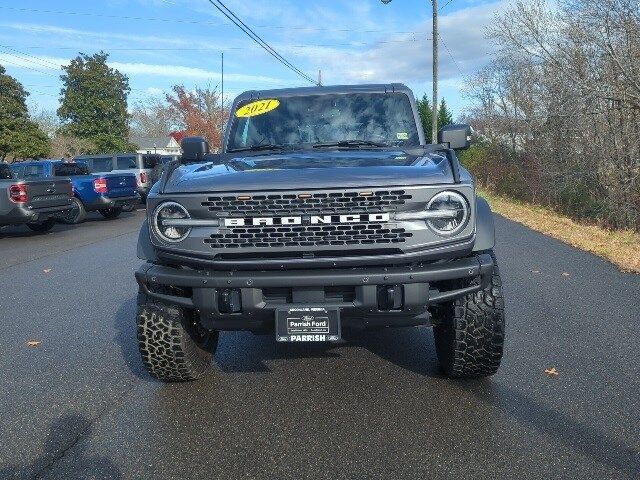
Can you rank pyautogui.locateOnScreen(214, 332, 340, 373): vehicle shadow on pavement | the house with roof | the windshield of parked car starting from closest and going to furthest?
1. pyautogui.locateOnScreen(214, 332, 340, 373): vehicle shadow on pavement
2. the windshield of parked car
3. the house with roof

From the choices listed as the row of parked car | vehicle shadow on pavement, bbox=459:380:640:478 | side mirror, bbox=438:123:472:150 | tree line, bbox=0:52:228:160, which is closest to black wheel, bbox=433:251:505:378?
vehicle shadow on pavement, bbox=459:380:640:478

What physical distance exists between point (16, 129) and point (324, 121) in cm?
3852

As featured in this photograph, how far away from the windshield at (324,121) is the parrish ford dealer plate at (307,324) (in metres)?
1.88

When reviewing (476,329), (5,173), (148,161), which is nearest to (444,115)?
(148,161)

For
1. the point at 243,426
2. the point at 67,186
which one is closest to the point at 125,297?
the point at 243,426

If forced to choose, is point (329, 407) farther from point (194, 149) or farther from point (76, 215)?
point (76, 215)

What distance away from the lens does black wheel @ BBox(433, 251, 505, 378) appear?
3.76 meters

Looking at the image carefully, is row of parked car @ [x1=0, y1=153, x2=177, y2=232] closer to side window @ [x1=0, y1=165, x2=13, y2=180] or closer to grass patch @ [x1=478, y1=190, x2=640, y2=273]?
side window @ [x1=0, y1=165, x2=13, y2=180]

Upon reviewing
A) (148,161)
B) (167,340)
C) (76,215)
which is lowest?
(76,215)

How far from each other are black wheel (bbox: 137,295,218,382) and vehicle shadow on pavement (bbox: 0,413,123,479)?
541mm

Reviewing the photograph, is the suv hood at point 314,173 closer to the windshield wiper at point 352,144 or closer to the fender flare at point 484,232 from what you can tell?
the fender flare at point 484,232

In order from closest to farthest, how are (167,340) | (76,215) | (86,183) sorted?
(167,340) → (76,215) → (86,183)

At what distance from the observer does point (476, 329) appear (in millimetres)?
Result: 3787

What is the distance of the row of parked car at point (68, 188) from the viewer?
12812 mm
